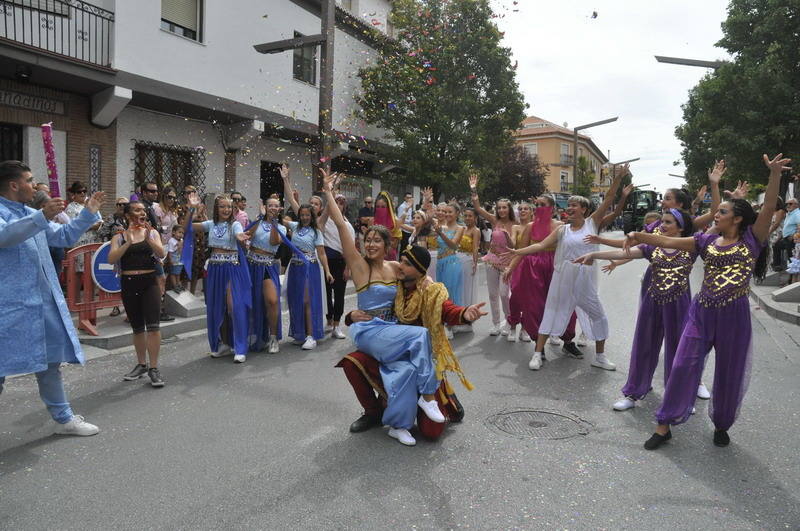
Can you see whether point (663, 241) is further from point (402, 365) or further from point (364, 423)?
point (364, 423)

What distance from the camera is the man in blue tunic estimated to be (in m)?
3.99

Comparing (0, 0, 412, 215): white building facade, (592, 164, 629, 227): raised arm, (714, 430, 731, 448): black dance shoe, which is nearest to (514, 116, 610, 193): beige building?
(0, 0, 412, 215): white building facade

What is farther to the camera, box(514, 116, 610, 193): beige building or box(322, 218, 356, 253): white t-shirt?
box(514, 116, 610, 193): beige building

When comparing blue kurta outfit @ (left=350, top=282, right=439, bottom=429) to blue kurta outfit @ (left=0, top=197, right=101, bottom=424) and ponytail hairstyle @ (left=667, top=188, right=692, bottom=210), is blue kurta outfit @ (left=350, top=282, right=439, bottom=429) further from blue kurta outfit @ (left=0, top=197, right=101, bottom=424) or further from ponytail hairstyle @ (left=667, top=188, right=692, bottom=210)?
ponytail hairstyle @ (left=667, top=188, right=692, bottom=210)

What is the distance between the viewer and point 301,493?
Answer: 347 centimetres

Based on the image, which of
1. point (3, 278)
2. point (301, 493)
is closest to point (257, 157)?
point (3, 278)

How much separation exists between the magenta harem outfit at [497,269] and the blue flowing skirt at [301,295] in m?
2.44

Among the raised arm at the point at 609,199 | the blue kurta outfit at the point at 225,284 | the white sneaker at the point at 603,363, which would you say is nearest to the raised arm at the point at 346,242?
the blue kurta outfit at the point at 225,284

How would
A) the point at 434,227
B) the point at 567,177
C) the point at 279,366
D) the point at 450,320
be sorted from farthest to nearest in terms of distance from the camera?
the point at 567,177, the point at 434,227, the point at 279,366, the point at 450,320

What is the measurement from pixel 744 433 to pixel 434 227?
4493 mm

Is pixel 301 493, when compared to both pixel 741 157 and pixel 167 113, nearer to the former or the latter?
pixel 167 113

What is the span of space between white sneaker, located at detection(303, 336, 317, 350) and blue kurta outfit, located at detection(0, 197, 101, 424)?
3152mm

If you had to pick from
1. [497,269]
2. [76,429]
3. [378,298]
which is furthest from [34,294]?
[497,269]

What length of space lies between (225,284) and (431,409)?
353 cm
